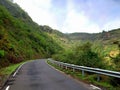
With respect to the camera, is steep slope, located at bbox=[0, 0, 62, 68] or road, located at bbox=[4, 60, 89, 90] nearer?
road, located at bbox=[4, 60, 89, 90]

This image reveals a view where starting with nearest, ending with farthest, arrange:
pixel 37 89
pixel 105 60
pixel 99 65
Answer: pixel 37 89, pixel 99 65, pixel 105 60

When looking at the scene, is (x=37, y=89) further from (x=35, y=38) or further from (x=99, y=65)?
(x=35, y=38)

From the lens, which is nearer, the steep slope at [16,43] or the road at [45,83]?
the road at [45,83]

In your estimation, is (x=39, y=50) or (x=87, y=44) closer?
(x=87, y=44)

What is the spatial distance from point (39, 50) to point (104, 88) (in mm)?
98189

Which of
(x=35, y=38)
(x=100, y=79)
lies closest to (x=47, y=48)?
(x=35, y=38)

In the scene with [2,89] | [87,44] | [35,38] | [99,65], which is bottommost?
[2,89]

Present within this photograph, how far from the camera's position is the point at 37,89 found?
13719 millimetres

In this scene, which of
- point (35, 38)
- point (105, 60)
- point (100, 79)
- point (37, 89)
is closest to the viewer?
point (37, 89)

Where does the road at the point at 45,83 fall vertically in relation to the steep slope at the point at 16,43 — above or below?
below

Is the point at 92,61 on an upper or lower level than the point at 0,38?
lower

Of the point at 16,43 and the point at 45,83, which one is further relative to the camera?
the point at 16,43

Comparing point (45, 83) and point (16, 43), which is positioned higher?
point (16, 43)

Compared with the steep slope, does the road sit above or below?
Answer: below
